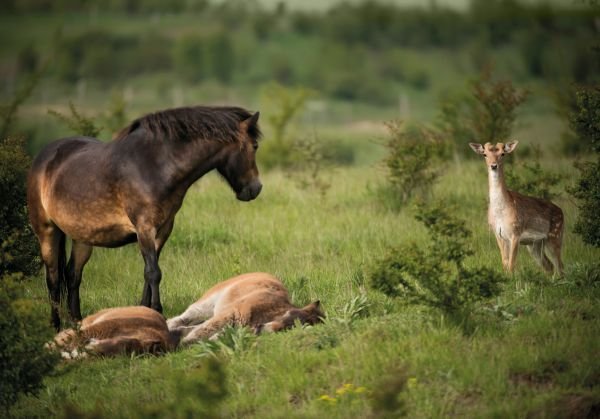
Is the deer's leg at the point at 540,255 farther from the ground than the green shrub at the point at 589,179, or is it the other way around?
the green shrub at the point at 589,179

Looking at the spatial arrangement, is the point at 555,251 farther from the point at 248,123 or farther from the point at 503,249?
the point at 248,123

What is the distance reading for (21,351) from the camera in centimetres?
755

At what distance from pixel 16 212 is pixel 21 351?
14.6ft

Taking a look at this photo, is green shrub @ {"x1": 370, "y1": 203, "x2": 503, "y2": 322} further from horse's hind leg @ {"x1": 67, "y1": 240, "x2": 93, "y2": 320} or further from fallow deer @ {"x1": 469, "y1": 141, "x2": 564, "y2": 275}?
horse's hind leg @ {"x1": 67, "y1": 240, "x2": 93, "y2": 320}

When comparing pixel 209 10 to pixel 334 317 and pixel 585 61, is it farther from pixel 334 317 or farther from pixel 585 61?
pixel 334 317

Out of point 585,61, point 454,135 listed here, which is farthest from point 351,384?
point 585,61

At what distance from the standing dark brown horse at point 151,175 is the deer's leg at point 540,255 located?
3551 millimetres

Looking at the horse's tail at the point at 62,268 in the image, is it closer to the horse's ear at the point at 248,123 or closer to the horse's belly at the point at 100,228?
the horse's belly at the point at 100,228

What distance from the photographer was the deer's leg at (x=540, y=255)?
11.2 metres

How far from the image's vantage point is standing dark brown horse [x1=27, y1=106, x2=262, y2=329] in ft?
31.9

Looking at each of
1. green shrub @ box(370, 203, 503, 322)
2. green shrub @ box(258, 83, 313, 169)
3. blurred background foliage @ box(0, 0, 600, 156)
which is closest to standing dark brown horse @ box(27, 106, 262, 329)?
green shrub @ box(370, 203, 503, 322)

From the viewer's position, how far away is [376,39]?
78812mm

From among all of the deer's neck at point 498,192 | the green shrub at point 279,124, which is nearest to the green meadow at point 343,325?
the deer's neck at point 498,192

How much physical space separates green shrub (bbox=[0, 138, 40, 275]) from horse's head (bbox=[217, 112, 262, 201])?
9.50 ft
